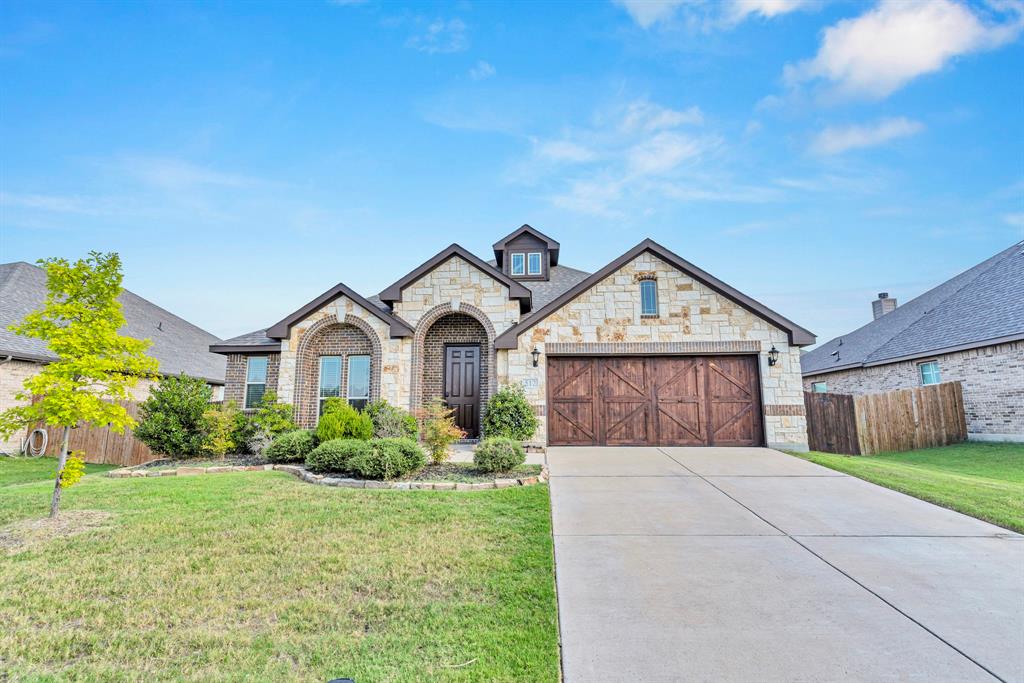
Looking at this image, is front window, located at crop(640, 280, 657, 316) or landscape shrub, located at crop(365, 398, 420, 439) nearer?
landscape shrub, located at crop(365, 398, 420, 439)

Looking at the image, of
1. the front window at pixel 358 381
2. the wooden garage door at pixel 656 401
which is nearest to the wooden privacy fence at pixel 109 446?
the front window at pixel 358 381

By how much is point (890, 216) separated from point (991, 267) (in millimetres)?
7012

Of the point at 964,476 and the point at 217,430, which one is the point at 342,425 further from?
the point at 964,476

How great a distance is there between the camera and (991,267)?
59.5 feet

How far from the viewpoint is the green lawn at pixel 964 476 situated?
6.25 m

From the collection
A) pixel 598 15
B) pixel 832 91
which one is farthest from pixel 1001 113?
pixel 598 15

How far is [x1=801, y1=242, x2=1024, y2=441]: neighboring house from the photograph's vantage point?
45.2 feet

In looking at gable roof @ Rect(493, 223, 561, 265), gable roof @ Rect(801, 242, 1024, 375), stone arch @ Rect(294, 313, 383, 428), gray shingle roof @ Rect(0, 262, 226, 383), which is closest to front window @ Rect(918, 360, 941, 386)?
gable roof @ Rect(801, 242, 1024, 375)

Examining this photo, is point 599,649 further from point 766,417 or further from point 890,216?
point 890,216

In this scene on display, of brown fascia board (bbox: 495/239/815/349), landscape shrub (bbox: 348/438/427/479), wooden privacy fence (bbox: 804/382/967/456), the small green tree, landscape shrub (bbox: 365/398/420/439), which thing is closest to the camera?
the small green tree

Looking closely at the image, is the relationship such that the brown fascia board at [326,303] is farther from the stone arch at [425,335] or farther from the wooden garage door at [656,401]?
the wooden garage door at [656,401]

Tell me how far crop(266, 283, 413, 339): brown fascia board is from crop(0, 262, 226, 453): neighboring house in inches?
136

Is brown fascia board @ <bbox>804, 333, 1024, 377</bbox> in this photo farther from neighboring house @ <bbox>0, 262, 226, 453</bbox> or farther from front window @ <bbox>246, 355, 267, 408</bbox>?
neighboring house @ <bbox>0, 262, 226, 453</bbox>

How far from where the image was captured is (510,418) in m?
11.5
